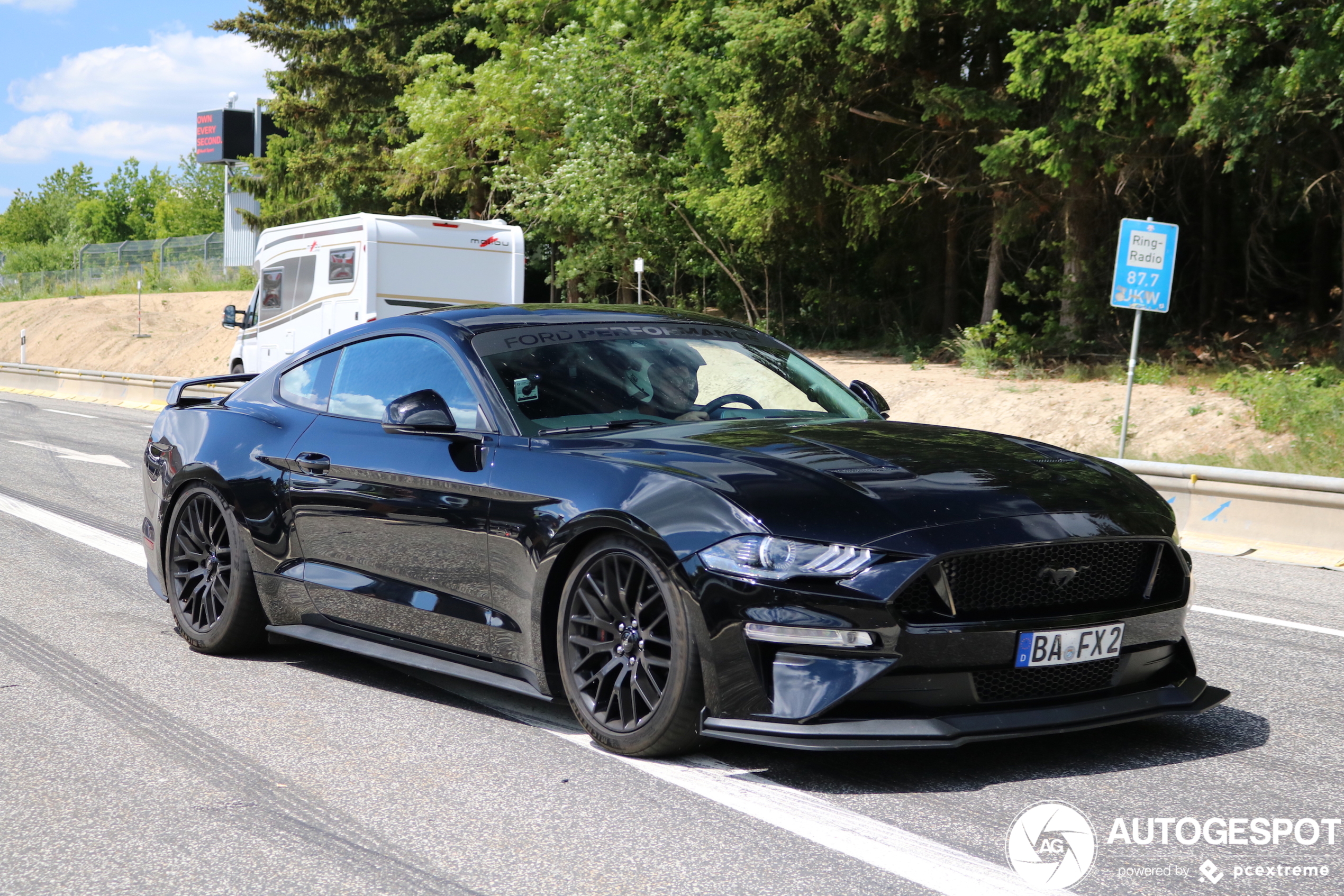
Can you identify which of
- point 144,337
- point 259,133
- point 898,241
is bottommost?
point 144,337

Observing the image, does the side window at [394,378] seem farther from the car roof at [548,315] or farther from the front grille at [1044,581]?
the front grille at [1044,581]

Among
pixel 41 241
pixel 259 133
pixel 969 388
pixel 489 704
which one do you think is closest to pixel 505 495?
pixel 489 704

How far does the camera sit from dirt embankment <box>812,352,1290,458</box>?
17062 mm

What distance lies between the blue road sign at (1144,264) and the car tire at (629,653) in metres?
10.8

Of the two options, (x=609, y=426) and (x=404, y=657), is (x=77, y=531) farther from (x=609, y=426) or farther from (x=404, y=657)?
(x=609, y=426)

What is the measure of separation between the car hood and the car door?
1.70 feet

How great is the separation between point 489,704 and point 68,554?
4.84 meters

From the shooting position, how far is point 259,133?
Result: 250 feet

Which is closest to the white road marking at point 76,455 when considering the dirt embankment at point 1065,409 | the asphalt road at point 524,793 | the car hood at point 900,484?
the asphalt road at point 524,793

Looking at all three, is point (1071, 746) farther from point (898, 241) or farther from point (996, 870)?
point (898, 241)

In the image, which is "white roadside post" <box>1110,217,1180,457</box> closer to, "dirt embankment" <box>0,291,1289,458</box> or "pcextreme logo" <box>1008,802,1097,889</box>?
"dirt embankment" <box>0,291,1289,458</box>

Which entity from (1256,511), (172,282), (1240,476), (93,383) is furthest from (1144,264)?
(172,282)

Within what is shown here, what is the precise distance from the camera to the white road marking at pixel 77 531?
8961mm

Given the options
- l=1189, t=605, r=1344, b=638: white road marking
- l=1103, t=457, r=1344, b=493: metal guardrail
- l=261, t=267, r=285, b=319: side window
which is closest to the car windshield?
l=1189, t=605, r=1344, b=638: white road marking
